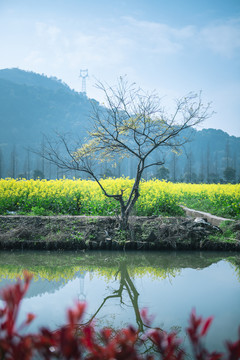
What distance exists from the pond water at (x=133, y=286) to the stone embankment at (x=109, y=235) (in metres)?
0.25

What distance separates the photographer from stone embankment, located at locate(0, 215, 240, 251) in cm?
656

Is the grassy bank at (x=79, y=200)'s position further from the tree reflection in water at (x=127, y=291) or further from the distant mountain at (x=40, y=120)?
the distant mountain at (x=40, y=120)

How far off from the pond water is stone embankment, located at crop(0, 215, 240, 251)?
25 cm

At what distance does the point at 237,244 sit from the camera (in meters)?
→ 6.44

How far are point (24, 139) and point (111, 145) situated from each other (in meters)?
96.1

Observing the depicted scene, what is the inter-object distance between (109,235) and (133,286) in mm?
2588

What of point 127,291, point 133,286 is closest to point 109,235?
point 133,286

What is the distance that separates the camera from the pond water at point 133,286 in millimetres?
3131

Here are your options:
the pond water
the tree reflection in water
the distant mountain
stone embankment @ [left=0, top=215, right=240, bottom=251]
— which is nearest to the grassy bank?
stone embankment @ [left=0, top=215, right=240, bottom=251]

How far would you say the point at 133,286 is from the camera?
170 inches

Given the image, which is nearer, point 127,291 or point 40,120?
point 127,291

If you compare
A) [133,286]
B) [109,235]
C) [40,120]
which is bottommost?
[133,286]

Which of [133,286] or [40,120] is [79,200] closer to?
[133,286]

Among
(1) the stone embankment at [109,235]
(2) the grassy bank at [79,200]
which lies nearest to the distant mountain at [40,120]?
(2) the grassy bank at [79,200]
